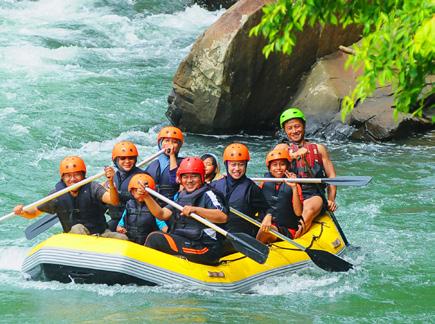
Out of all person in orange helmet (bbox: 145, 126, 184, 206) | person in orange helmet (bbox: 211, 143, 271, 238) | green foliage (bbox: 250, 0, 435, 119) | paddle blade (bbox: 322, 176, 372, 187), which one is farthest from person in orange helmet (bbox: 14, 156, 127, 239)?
A: green foliage (bbox: 250, 0, 435, 119)

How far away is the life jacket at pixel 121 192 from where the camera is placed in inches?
274

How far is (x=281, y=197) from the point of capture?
24.5 ft

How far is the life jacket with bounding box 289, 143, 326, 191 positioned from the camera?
26.1 feet

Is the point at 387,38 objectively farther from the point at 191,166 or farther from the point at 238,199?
the point at 238,199

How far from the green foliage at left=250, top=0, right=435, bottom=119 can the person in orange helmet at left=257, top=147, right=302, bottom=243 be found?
3.35m

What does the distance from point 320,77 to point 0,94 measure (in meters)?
5.44

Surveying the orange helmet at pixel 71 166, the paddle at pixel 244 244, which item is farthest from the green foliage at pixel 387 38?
the orange helmet at pixel 71 166

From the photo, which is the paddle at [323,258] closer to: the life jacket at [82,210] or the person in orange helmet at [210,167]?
the person in orange helmet at [210,167]

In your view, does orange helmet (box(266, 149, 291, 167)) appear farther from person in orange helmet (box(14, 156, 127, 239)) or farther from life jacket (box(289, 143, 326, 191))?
person in orange helmet (box(14, 156, 127, 239))

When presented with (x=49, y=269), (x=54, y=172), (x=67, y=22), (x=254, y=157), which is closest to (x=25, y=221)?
(x=54, y=172)

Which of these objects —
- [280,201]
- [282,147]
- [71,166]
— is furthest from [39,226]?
[282,147]

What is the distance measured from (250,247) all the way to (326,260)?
0.96m

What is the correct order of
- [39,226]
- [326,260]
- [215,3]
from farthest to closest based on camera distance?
1. [215,3]
2. [39,226]
3. [326,260]

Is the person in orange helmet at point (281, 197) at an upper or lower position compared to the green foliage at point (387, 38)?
lower
